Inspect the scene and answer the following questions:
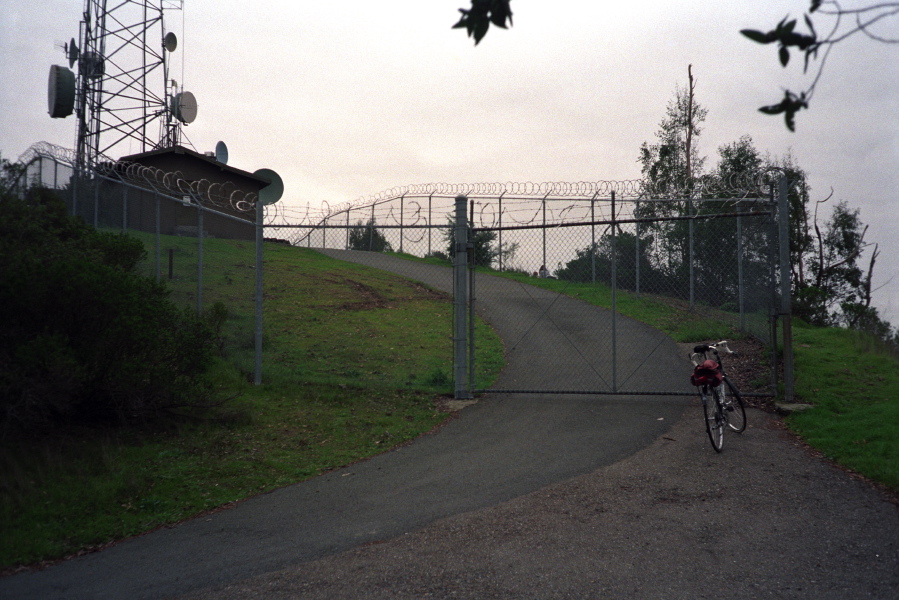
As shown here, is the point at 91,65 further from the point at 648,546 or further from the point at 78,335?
the point at 648,546

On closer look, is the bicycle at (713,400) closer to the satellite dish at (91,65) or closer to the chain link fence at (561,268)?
the chain link fence at (561,268)

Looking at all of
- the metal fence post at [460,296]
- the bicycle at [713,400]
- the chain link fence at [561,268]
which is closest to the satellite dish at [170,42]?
the chain link fence at [561,268]

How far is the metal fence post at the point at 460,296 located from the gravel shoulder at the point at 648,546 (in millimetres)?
3322

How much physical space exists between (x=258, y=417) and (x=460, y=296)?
3.03 meters

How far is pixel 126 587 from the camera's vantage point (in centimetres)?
441

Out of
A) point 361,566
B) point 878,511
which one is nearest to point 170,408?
point 361,566

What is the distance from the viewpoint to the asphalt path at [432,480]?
463 cm

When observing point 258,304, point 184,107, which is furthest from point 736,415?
point 184,107

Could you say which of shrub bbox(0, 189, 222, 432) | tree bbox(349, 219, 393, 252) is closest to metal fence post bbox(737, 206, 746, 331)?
tree bbox(349, 219, 393, 252)

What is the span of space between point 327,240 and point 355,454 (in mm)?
4525

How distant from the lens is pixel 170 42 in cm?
2316

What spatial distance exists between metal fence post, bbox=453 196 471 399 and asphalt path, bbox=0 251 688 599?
477mm

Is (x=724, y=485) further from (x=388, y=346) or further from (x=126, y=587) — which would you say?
(x=388, y=346)

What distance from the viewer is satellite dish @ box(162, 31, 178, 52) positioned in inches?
906
